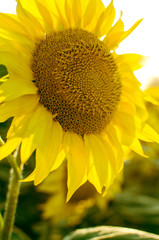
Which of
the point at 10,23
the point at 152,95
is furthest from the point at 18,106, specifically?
the point at 152,95

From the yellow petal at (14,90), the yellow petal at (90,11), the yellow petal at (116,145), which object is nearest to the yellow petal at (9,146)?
the yellow petal at (14,90)

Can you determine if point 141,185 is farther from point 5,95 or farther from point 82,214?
point 5,95

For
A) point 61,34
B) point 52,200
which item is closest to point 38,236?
point 52,200

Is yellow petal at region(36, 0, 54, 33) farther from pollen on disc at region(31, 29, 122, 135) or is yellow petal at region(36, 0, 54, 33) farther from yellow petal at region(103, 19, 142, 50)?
yellow petal at region(103, 19, 142, 50)

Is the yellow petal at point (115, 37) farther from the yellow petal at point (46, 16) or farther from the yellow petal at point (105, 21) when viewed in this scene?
the yellow petal at point (46, 16)

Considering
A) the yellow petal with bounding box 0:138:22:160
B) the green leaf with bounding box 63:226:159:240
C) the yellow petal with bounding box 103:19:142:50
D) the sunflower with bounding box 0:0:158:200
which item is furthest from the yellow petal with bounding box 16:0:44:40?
the green leaf with bounding box 63:226:159:240
